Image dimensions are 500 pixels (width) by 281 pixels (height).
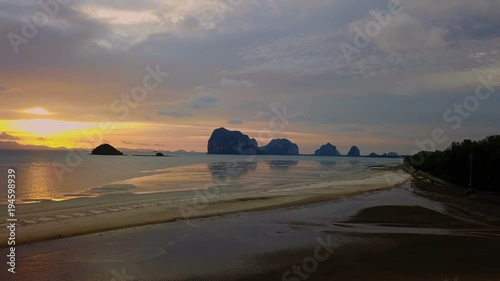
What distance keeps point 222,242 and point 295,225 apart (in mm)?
3968

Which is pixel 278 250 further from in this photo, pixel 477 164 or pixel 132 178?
pixel 132 178

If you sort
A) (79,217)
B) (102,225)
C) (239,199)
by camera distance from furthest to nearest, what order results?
(239,199), (79,217), (102,225)

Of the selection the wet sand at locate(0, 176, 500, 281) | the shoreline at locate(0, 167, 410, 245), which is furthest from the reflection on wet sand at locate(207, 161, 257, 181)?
the wet sand at locate(0, 176, 500, 281)

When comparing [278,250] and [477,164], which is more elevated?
[477,164]

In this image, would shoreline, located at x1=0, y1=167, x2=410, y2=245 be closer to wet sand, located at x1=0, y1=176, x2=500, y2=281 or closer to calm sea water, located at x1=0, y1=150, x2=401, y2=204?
wet sand, located at x1=0, y1=176, x2=500, y2=281

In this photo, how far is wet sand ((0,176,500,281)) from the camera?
870 cm

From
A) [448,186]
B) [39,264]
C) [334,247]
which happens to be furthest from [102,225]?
[448,186]

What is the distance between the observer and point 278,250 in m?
10.9

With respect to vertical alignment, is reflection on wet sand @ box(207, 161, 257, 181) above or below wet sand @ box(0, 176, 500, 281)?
above

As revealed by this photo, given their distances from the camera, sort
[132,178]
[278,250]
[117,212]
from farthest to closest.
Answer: [132,178]
[117,212]
[278,250]

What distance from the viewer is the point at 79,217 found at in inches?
658

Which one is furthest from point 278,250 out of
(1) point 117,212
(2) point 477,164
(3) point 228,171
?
(3) point 228,171

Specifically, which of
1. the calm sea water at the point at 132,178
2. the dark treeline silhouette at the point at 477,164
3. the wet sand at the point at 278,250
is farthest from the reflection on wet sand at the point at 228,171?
the wet sand at the point at 278,250

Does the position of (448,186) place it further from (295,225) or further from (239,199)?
(295,225)
